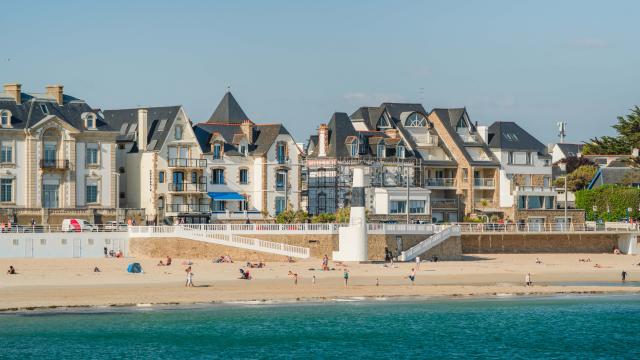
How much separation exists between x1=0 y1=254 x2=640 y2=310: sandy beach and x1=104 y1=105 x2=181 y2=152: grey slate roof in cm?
1487

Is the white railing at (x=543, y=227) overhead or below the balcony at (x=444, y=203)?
below

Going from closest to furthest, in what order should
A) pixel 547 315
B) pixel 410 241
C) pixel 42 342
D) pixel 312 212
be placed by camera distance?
pixel 42 342, pixel 547 315, pixel 410 241, pixel 312 212

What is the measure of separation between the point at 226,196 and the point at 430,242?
16668mm

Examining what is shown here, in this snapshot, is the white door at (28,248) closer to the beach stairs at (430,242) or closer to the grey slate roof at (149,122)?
the grey slate roof at (149,122)

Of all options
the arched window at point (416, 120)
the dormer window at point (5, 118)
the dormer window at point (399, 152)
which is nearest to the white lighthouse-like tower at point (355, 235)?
the dormer window at point (5, 118)

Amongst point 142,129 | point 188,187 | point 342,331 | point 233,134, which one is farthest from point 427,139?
point 342,331

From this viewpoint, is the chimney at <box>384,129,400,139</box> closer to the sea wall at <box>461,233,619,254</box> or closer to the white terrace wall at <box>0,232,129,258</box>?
the sea wall at <box>461,233,619,254</box>

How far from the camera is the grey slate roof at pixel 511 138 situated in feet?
363

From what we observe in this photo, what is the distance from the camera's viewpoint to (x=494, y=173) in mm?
109250

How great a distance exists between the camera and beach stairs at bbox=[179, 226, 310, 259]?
81250 millimetres

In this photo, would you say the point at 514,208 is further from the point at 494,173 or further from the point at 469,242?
the point at 469,242

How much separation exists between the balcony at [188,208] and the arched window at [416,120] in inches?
877

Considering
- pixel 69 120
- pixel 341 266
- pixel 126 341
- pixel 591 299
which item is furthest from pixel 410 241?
pixel 126 341

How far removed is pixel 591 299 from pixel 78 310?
25747 millimetres
